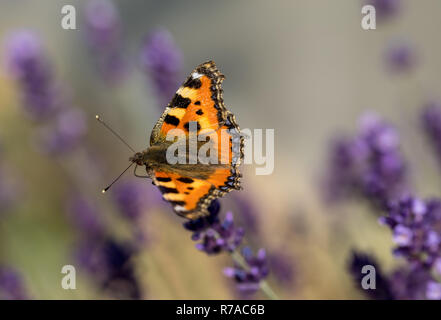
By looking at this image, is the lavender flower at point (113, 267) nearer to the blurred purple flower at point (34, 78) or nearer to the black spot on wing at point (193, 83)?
the black spot on wing at point (193, 83)

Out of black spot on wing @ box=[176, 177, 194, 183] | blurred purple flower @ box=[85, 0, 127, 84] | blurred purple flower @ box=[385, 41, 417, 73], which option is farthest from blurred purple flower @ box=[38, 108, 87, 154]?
blurred purple flower @ box=[385, 41, 417, 73]

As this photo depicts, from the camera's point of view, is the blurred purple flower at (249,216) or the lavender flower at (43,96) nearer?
the blurred purple flower at (249,216)

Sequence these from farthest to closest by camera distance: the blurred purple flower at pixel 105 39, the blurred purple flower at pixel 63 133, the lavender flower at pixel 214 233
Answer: the blurred purple flower at pixel 105 39 → the blurred purple flower at pixel 63 133 → the lavender flower at pixel 214 233

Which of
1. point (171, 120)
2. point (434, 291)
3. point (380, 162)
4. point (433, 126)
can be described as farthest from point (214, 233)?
point (433, 126)

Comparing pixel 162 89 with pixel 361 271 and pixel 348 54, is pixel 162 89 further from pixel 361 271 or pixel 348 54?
pixel 348 54

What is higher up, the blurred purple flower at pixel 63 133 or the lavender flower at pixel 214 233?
the blurred purple flower at pixel 63 133

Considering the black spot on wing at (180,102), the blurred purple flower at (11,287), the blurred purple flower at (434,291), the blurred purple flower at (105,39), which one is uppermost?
the blurred purple flower at (105,39)

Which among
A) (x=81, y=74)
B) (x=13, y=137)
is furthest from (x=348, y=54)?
(x=13, y=137)

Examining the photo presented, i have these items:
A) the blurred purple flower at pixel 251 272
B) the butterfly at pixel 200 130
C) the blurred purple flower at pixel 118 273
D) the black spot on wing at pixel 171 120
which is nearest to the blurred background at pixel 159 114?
the blurred purple flower at pixel 118 273
